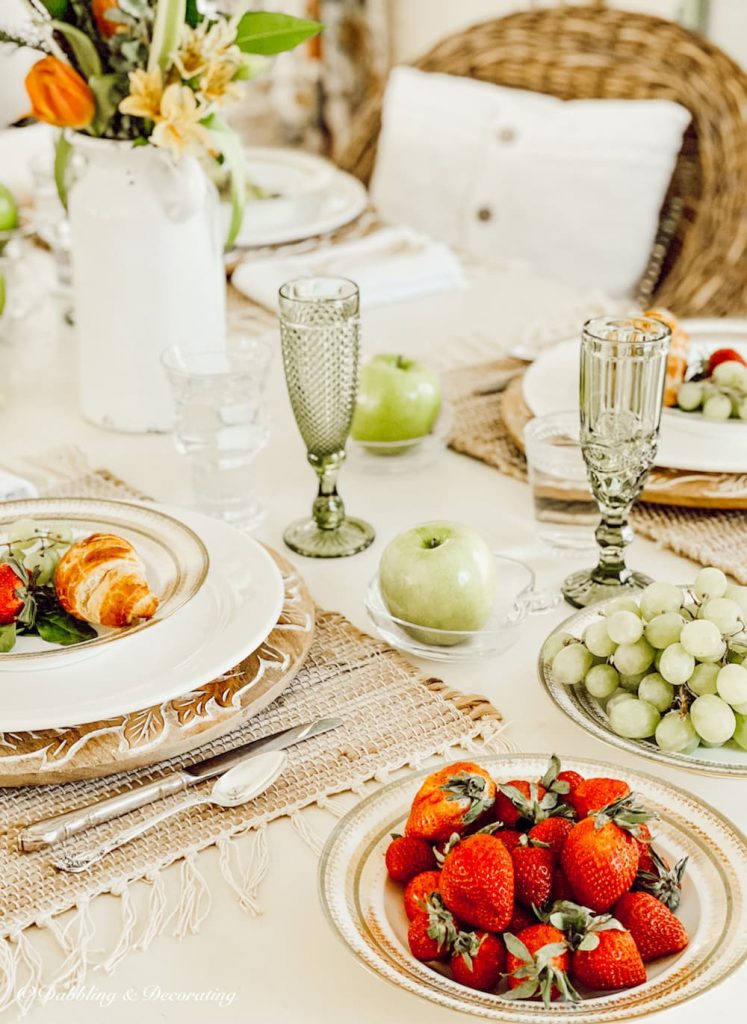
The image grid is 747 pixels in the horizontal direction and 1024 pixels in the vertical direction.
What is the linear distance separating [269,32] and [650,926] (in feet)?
3.19

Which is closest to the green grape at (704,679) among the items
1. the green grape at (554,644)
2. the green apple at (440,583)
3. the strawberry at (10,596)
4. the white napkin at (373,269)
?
the green grape at (554,644)

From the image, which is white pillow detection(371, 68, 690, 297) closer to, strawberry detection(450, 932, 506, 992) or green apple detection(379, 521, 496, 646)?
green apple detection(379, 521, 496, 646)

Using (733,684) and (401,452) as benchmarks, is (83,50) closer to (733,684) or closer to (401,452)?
(401,452)

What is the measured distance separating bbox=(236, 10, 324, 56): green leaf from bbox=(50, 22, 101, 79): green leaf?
0.14m

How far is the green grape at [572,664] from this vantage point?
92 cm

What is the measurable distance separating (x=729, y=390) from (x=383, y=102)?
1.67 m

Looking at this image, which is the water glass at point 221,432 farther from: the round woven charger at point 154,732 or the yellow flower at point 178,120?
the round woven charger at point 154,732

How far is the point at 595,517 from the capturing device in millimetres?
1215

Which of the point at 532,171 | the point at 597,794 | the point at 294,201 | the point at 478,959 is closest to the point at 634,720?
the point at 597,794

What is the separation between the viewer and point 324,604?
1106 mm

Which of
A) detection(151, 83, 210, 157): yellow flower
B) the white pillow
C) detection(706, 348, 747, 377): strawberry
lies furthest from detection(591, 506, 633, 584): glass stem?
the white pillow

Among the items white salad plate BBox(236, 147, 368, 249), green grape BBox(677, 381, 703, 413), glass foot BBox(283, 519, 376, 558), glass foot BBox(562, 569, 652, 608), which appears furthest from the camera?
white salad plate BBox(236, 147, 368, 249)

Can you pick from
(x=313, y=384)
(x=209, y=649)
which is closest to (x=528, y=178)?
(x=313, y=384)

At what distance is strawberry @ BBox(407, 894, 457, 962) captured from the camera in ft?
2.20
